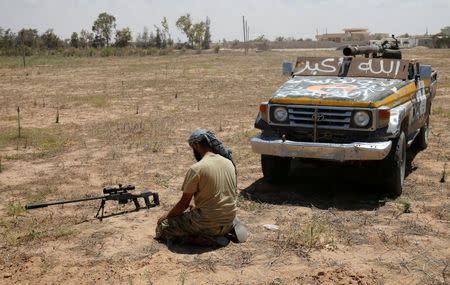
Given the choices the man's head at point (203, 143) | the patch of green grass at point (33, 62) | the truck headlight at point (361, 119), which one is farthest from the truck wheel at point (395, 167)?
the patch of green grass at point (33, 62)

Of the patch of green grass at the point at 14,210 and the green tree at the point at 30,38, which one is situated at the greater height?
the green tree at the point at 30,38

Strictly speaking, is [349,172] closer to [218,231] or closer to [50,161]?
[218,231]

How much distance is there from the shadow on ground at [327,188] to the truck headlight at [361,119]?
1.90 ft

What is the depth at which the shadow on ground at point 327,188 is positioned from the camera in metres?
6.72

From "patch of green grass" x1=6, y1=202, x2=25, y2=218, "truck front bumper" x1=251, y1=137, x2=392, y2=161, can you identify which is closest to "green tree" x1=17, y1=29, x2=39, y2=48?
"patch of green grass" x1=6, y1=202, x2=25, y2=218

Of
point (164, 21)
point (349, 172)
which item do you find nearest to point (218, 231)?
point (349, 172)

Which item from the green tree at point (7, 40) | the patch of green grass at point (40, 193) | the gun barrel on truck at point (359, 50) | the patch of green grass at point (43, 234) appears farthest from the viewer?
the green tree at point (7, 40)

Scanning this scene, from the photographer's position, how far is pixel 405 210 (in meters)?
6.27

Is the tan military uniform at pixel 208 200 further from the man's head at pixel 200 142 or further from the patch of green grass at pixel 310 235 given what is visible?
the patch of green grass at pixel 310 235

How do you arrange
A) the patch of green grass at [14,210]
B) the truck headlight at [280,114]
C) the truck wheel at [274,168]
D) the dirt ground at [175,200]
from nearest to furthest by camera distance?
the dirt ground at [175,200]
the patch of green grass at [14,210]
the truck headlight at [280,114]
the truck wheel at [274,168]

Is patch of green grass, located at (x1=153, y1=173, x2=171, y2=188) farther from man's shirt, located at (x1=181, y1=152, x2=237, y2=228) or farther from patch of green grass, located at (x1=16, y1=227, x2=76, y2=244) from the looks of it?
man's shirt, located at (x1=181, y1=152, x2=237, y2=228)

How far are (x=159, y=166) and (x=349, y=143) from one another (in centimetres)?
335

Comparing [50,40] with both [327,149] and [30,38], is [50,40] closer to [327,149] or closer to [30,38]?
[30,38]

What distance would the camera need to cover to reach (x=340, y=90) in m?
6.91
